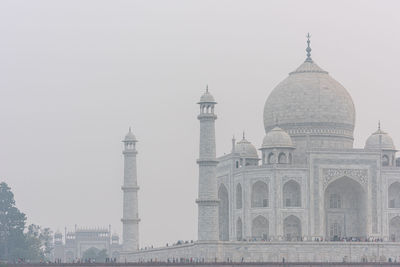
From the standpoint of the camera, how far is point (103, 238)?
12094cm

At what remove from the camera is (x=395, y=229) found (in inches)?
2822

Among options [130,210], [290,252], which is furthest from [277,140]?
[130,210]

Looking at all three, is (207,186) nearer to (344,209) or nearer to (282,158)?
(282,158)

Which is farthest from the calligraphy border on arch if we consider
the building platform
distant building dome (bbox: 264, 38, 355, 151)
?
the building platform

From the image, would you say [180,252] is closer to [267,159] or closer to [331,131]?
[267,159]

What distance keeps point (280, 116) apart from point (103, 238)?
49.2 metres

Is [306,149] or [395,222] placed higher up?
[306,149]

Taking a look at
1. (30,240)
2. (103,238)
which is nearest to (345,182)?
(30,240)

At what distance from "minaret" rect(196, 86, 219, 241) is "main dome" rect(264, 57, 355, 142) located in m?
10.3

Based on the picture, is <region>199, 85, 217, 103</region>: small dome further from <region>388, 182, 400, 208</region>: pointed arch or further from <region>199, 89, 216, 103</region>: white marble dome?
<region>388, 182, 400, 208</region>: pointed arch

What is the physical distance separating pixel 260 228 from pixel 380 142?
982 centimetres

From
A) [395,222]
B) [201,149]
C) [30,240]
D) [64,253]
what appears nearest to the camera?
[201,149]

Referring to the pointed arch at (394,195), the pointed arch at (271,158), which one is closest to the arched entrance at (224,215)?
the pointed arch at (271,158)

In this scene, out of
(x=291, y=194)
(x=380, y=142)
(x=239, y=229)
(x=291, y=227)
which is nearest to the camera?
(x=291, y=227)
